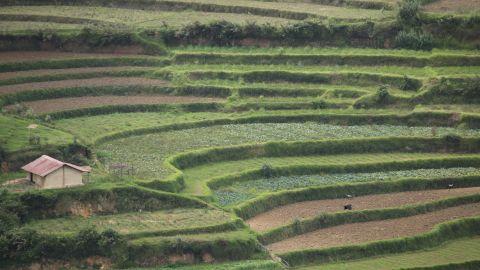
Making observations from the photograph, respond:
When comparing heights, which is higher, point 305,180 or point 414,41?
point 414,41

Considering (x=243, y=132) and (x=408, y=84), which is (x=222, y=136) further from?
(x=408, y=84)

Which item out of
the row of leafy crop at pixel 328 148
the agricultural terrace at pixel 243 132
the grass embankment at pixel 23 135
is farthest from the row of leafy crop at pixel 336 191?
the grass embankment at pixel 23 135

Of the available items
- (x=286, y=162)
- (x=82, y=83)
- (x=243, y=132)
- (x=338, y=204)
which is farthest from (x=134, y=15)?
(x=338, y=204)

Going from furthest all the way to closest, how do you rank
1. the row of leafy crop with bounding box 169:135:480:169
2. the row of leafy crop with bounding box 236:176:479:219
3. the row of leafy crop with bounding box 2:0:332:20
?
the row of leafy crop with bounding box 2:0:332:20, the row of leafy crop with bounding box 169:135:480:169, the row of leafy crop with bounding box 236:176:479:219

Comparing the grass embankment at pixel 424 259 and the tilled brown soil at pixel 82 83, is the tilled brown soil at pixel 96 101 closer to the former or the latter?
the tilled brown soil at pixel 82 83

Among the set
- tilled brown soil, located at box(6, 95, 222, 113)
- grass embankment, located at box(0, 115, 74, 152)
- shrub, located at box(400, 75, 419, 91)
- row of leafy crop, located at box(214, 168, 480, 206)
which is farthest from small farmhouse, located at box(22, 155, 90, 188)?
shrub, located at box(400, 75, 419, 91)

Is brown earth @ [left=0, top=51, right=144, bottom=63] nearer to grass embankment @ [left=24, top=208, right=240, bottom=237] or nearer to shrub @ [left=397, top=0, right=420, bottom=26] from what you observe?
shrub @ [left=397, top=0, right=420, bottom=26]
